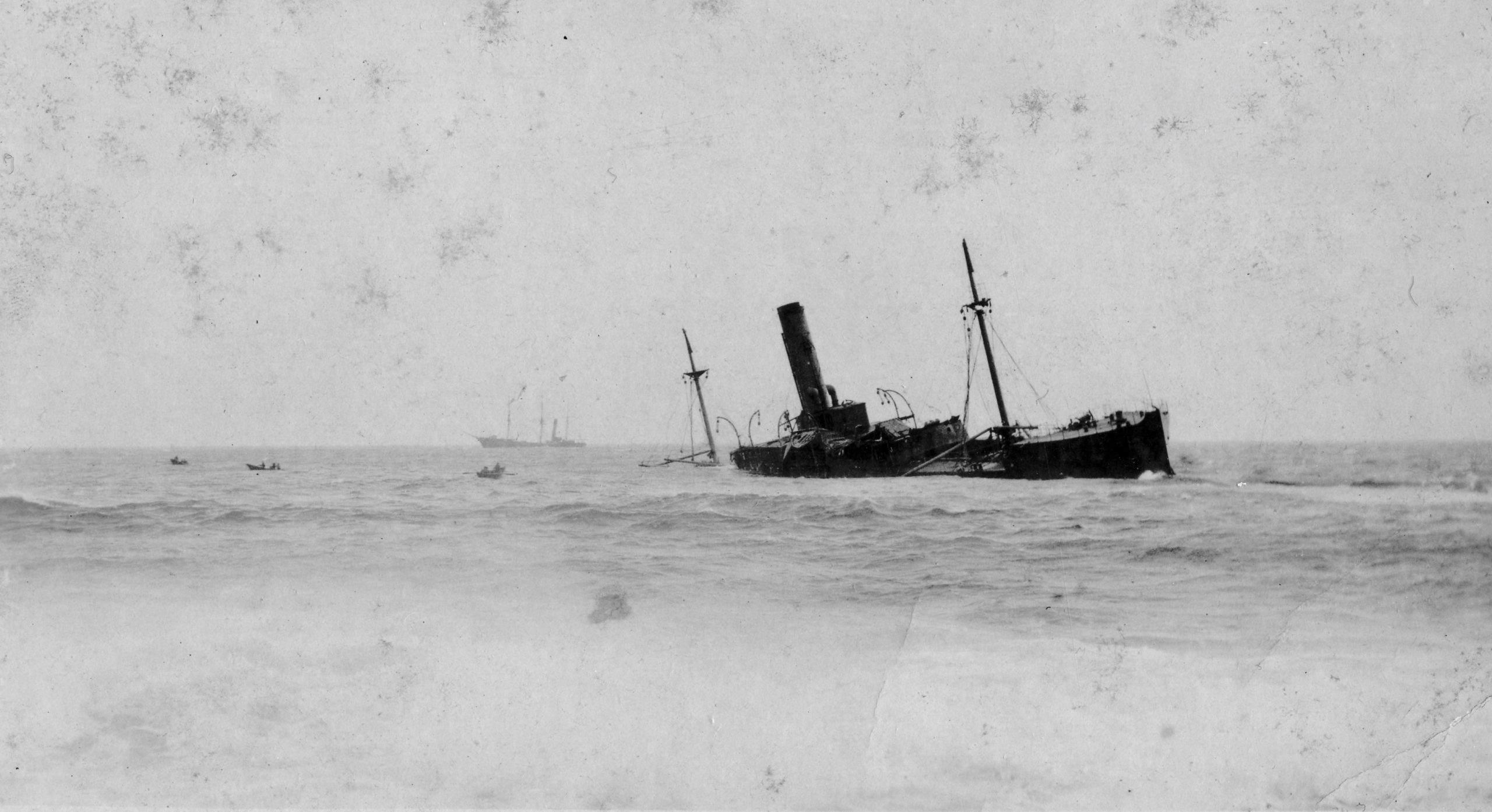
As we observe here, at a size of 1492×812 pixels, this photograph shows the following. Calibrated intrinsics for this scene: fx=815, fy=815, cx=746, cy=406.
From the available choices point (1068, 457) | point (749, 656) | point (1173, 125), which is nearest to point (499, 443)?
point (749, 656)

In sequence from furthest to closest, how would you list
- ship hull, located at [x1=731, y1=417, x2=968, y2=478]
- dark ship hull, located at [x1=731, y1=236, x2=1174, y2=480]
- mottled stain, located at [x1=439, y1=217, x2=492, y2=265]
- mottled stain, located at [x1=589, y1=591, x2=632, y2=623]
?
ship hull, located at [x1=731, y1=417, x2=968, y2=478], dark ship hull, located at [x1=731, y1=236, x2=1174, y2=480], mottled stain, located at [x1=439, y1=217, x2=492, y2=265], mottled stain, located at [x1=589, y1=591, x2=632, y2=623]

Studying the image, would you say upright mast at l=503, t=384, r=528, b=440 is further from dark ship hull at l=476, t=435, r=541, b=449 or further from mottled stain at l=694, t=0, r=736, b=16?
mottled stain at l=694, t=0, r=736, b=16

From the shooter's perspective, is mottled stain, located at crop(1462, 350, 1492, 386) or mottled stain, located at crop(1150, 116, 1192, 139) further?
mottled stain, located at crop(1150, 116, 1192, 139)

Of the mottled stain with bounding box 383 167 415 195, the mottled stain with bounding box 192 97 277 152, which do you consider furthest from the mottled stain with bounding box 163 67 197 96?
the mottled stain with bounding box 383 167 415 195

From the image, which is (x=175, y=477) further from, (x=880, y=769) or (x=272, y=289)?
(x=880, y=769)

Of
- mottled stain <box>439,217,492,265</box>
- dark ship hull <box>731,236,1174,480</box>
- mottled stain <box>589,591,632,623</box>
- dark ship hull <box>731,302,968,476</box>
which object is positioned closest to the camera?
mottled stain <box>589,591,632,623</box>

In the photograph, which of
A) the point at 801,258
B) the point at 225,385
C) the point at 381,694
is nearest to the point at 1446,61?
the point at 801,258

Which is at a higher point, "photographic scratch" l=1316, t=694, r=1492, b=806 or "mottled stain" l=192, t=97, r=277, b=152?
"mottled stain" l=192, t=97, r=277, b=152

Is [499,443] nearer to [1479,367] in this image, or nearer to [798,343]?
[798,343]
